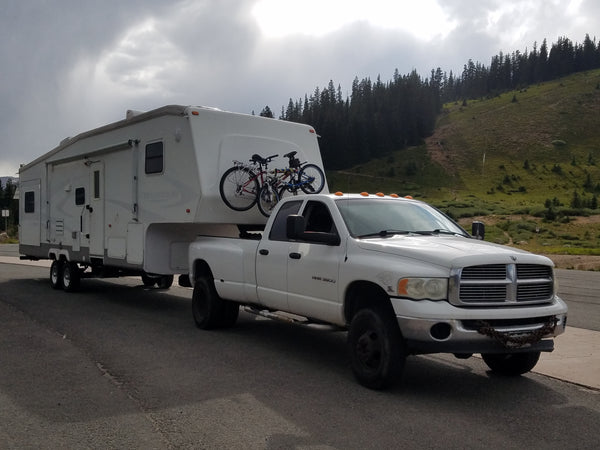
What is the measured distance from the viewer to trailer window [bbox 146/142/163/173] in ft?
35.7

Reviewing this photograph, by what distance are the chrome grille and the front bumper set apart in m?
0.09

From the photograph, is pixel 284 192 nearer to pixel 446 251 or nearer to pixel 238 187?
pixel 238 187

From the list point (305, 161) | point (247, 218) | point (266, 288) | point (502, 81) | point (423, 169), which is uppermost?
point (502, 81)

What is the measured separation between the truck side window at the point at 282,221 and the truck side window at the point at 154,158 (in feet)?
10.5

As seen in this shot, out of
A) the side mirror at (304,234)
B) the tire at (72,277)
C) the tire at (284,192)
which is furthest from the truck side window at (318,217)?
the tire at (72,277)

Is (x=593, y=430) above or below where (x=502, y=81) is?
below

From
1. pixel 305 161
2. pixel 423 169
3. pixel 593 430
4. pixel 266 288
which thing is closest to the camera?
pixel 593 430

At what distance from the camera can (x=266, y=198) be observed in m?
10.4

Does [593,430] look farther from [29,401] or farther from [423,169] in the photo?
[423,169]

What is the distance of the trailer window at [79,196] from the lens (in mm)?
13734

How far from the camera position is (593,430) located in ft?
17.4

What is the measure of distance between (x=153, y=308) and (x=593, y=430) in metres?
8.71

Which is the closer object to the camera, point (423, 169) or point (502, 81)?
point (423, 169)

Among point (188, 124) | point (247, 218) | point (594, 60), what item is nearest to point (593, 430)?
point (247, 218)
